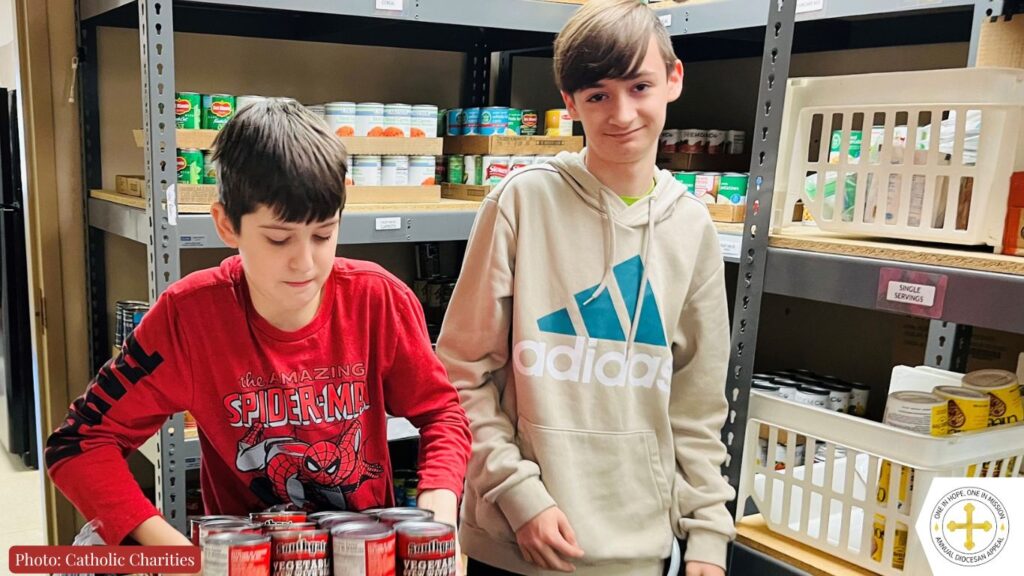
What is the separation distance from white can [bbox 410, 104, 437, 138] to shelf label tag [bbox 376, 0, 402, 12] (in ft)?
0.88

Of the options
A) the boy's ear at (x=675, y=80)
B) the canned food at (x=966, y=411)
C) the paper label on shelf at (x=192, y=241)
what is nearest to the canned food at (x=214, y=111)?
the paper label on shelf at (x=192, y=241)

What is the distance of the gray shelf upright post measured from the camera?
1.73m

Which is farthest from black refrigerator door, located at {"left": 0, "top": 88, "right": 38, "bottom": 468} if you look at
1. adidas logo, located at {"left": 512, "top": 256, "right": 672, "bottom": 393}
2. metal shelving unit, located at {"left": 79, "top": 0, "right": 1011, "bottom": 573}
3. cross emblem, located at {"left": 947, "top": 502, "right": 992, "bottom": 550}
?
cross emblem, located at {"left": 947, "top": 502, "right": 992, "bottom": 550}

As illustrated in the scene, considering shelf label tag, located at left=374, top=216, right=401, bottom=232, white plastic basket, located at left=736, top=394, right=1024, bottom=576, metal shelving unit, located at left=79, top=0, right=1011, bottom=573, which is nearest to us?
white plastic basket, located at left=736, top=394, right=1024, bottom=576

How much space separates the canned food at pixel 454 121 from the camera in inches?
94.4

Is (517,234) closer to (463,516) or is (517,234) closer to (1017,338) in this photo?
(463,516)

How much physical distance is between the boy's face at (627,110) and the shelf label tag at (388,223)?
Answer: 2.93 feet

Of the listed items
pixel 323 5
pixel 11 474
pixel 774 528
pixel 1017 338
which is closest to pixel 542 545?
pixel 774 528

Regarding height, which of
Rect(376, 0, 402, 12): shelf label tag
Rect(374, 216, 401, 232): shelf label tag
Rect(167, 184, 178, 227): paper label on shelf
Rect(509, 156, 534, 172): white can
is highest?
Rect(376, 0, 402, 12): shelf label tag

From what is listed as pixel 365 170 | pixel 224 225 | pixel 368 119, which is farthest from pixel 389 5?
pixel 224 225

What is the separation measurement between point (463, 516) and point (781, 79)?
0.82m

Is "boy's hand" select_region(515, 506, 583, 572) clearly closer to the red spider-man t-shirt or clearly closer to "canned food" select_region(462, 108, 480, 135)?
the red spider-man t-shirt

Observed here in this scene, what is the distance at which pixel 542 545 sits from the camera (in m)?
1.22

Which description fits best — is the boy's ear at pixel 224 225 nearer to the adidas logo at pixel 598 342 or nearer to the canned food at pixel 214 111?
the adidas logo at pixel 598 342
